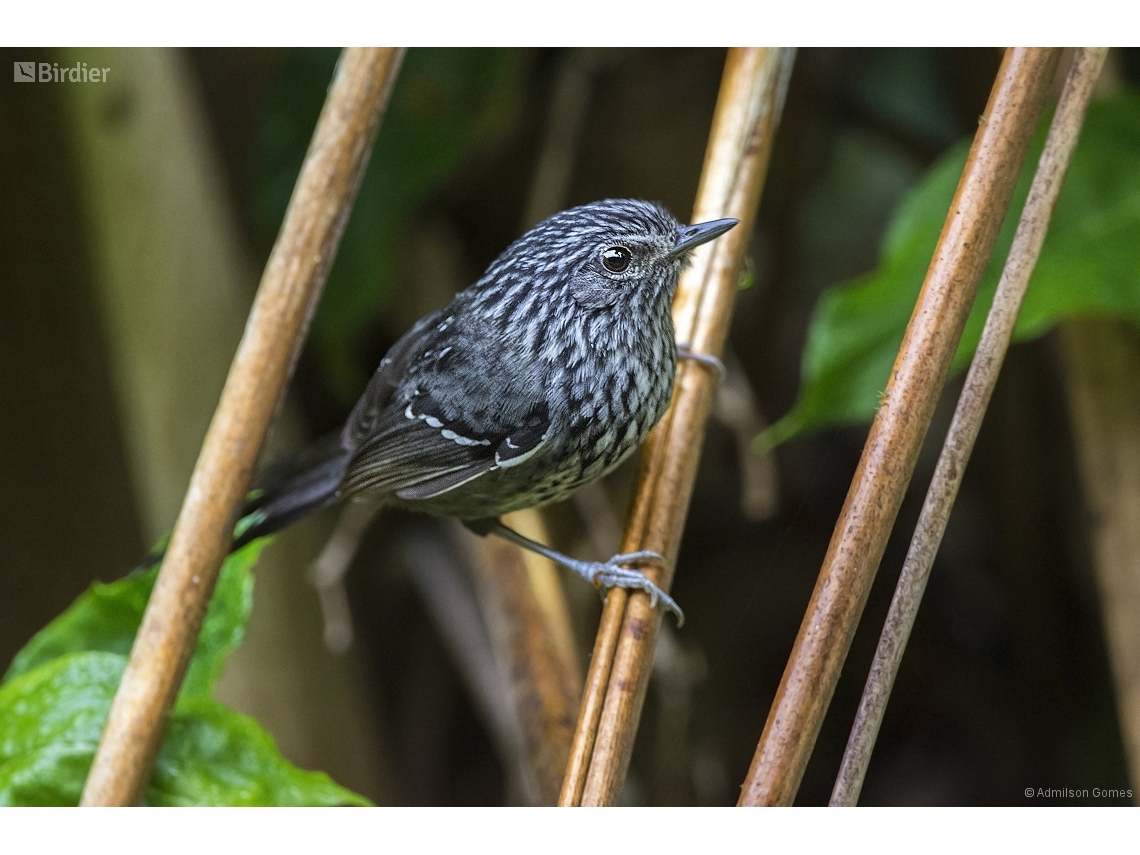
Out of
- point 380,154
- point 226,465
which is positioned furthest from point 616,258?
point 380,154

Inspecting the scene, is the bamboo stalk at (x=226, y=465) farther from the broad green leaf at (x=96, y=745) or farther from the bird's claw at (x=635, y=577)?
the bird's claw at (x=635, y=577)

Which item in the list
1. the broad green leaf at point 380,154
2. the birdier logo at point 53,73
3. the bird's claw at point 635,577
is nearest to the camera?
the bird's claw at point 635,577

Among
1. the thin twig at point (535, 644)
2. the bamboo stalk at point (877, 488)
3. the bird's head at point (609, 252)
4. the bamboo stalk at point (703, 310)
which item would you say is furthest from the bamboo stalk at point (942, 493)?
the thin twig at point (535, 644)

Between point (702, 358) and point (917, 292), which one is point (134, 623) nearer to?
point (702, 358)

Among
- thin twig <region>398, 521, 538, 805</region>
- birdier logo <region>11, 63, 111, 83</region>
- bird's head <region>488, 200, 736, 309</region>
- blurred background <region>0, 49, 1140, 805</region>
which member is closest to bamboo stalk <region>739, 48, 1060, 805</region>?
blurred background <region>0, 49, 1140, 805</region>

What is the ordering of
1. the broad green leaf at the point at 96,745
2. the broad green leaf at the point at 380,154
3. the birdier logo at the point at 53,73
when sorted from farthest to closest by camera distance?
the broad green leaf at the point at 380,154
the birdier logo at the point at 53,73
the broad green leaf at the point at 96,745
